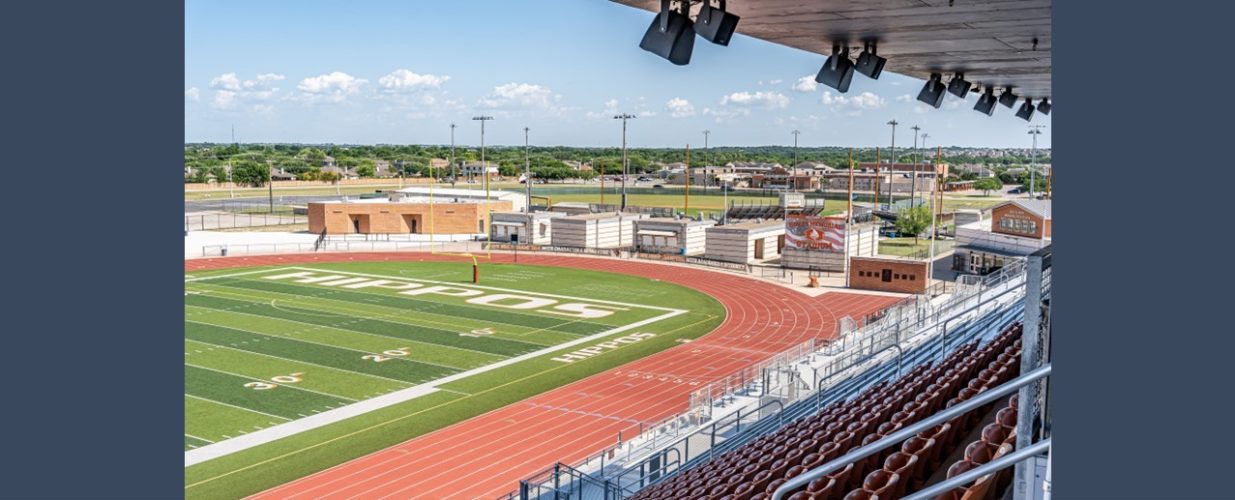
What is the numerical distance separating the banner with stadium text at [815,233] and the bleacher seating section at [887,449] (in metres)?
29.6

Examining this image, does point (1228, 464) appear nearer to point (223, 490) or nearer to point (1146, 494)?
point (1146, 494)

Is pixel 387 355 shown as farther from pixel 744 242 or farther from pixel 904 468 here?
pixel 744 242

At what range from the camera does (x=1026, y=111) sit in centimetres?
1958

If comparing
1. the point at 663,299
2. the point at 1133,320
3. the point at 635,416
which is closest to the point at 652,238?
the point at 663,299

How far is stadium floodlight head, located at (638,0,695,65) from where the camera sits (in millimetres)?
8250

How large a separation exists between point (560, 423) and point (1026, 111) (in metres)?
11.4

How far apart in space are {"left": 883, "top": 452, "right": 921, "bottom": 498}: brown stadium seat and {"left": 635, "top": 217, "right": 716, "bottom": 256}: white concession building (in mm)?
40644

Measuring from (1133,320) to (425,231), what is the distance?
56.8m

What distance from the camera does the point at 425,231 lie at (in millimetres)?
58219

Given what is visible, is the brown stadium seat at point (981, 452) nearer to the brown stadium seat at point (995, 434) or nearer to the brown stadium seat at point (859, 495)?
the brown stadium seat at point (995, 434)

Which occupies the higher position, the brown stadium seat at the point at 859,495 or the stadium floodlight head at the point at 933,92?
the stadium floodlight head at the point at 933,92

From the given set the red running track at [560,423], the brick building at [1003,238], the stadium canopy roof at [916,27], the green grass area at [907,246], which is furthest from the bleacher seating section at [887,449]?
the green grass area at [907,246]

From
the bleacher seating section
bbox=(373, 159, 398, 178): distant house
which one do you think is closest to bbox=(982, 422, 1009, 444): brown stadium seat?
the bleacher seating section

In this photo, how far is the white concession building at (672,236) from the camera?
159 feet
